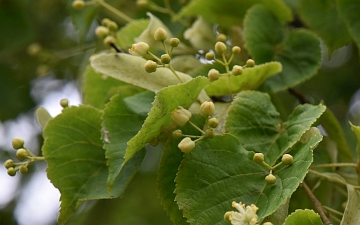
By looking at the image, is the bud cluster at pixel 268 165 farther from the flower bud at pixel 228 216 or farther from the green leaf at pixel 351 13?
the green leaf at pixel 351 13

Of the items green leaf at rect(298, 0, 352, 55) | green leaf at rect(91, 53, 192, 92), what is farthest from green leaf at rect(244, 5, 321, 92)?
green leaf at rect(91, 53, 192, 92)

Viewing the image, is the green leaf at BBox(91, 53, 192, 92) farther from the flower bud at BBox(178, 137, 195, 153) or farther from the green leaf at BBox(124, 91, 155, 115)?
the flower bud at BBox(178, 137, 195, 153)

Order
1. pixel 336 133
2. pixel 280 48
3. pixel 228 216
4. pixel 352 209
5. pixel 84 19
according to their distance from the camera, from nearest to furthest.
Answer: pixel 228 216, pixel 352 209, pixel 336 133, pixel 280 48, pixel 84 19

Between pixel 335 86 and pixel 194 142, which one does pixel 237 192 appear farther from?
pixel 335 86

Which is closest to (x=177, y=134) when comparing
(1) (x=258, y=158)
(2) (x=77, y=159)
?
(1) (x=258, y=158)

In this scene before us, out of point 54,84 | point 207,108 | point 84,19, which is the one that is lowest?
point 54,84

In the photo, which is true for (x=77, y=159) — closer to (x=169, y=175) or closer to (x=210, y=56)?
(x=169, y=175)

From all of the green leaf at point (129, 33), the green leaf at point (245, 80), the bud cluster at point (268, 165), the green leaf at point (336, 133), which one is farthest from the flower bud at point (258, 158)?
the green leaf at point (129, 33)
